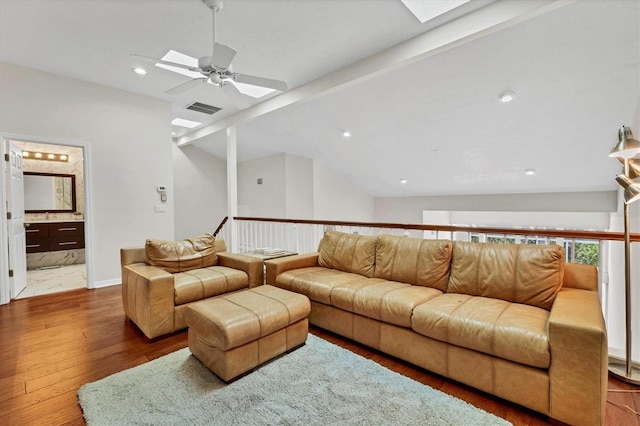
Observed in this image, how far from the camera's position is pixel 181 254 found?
310 cm

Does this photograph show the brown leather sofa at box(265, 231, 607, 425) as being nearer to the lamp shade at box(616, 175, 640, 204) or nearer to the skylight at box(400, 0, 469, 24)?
the lamp shade at box(616, 175, 640, 204)

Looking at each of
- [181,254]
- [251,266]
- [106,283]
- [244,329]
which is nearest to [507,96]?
[251,266]

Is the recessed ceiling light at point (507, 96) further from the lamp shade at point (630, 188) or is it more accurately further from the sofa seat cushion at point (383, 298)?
the sofa seat cushion at point (383, 298)

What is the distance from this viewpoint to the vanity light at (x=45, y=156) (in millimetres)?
5559

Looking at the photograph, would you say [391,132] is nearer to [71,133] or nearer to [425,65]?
[425,65]

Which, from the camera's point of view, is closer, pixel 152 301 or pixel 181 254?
pixel 152 301

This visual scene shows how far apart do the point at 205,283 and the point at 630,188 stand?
3.27 meters

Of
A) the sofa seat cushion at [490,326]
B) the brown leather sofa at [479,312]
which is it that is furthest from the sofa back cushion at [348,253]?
the sofa seat cushion at [490,326]

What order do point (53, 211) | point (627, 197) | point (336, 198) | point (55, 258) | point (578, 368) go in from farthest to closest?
point (336, 198), point (53, 211), point (55, 258), point (627, 197), point (578, 368)

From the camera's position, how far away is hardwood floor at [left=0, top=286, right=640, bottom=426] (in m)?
1.69

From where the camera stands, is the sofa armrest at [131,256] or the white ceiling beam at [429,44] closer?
the white ceiling beam at [429,44]

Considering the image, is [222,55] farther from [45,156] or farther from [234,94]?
[45,156]

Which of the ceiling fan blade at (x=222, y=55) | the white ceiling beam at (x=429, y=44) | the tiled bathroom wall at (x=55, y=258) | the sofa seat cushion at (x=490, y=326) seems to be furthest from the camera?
the tiled bathroom wall at (x=55, y=258)

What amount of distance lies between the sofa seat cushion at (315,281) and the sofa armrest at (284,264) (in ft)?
0.19
